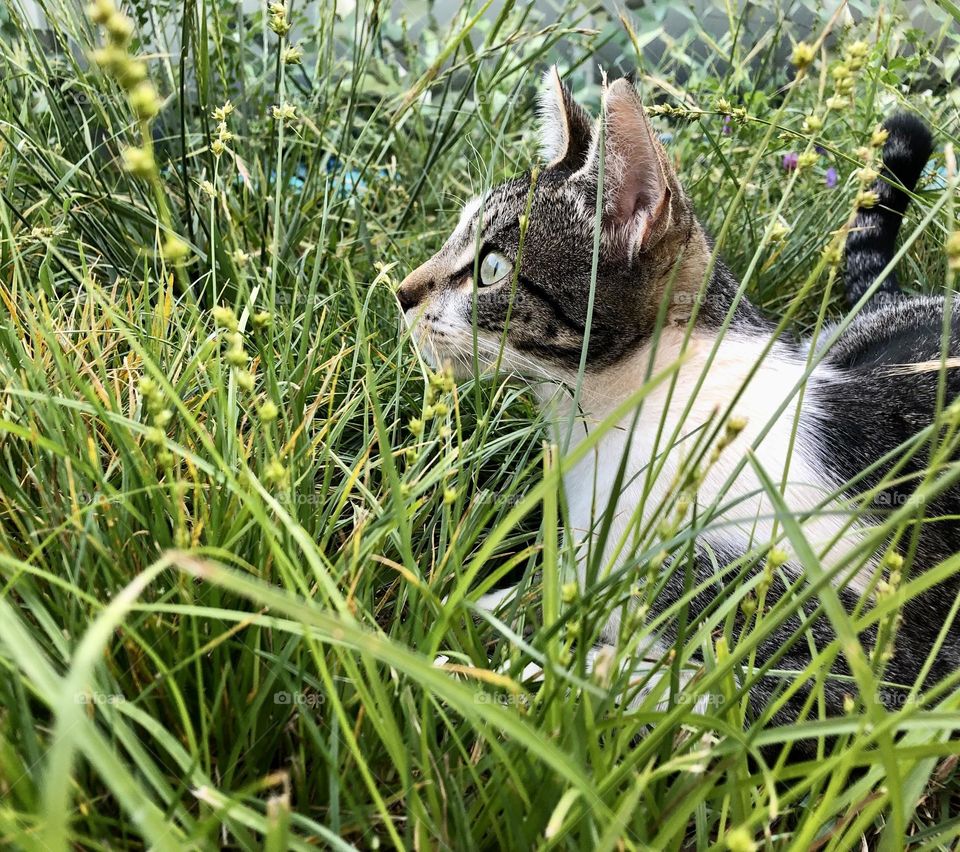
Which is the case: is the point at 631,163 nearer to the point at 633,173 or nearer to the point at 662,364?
the point at 633,173

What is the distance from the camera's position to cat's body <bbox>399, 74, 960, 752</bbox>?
146 centimetres

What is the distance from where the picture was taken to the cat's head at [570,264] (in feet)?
5.13

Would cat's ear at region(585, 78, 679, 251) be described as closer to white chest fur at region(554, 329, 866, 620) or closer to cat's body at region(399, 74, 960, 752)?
cat's body at region(399, 74, 960, 752)

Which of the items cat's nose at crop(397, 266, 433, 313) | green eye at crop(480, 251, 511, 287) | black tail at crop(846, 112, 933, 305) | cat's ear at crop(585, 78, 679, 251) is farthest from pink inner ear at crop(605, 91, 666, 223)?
black tail at crop(846, 112, 933, 305)

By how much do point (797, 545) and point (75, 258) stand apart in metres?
1.96

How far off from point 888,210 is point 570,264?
3.57 feet

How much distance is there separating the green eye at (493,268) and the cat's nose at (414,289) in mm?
125

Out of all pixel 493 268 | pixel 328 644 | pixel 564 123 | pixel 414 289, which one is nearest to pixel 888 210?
pixel 564 123

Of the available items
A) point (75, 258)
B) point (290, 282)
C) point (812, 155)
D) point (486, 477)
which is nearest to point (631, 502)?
point (486, 477)

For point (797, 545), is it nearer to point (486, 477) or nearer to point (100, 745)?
point (100, 745)

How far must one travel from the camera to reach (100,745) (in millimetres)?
598

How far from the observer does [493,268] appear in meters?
1.81

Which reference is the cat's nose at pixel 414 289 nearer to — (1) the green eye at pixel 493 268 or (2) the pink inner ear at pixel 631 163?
(1) the green eye at pixel 493 268

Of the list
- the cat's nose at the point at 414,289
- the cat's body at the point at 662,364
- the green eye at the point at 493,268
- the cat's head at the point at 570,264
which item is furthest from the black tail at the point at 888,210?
the cat's nose at the point at 414,289
